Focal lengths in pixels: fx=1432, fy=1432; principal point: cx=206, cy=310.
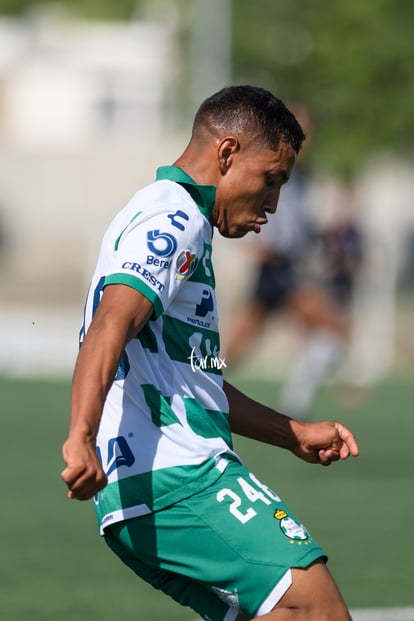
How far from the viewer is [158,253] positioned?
3.86m

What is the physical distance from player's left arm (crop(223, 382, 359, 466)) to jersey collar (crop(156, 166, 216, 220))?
69 cm

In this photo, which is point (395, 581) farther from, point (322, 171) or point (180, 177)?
point (322, 171)

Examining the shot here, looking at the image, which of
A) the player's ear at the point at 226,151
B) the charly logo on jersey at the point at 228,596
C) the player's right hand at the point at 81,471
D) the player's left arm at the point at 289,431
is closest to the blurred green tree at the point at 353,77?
the player's left arm at the point at 289,431

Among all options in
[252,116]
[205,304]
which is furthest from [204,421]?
[252,116]

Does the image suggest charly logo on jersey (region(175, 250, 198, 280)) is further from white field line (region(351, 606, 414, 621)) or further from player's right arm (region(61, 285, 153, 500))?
white field line (region(351, 606, 414, 621))

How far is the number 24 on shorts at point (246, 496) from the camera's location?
3963 mm

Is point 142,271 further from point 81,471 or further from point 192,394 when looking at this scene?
point 81,471

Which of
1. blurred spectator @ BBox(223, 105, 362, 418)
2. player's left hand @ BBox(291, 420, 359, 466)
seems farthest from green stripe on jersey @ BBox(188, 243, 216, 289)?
blurred spectator @ BBox(223, 105, 362, 418)

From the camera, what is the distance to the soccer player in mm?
3891

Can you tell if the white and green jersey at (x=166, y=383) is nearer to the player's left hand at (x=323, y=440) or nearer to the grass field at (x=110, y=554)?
the player's left hand at (x=323, y=440)

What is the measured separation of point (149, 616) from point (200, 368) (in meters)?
2.71

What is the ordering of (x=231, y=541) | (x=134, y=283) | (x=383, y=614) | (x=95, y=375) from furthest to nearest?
(x=383, y=614) < (x=231, y=541) < (x=134, y=283) < (x=95, y=375)

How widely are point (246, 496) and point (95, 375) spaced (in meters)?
0.65

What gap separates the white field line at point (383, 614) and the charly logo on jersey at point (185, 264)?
2.87 m
